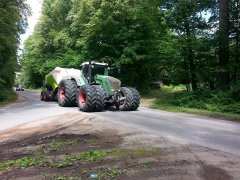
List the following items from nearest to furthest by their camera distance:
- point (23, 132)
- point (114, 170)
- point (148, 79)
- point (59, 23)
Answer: point (114, 170) < point (23, 132) < point (148, 79) < point (59, 23)

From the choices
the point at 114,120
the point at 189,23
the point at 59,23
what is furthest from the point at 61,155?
the point at 59,23

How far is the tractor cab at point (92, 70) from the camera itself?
17.4 m

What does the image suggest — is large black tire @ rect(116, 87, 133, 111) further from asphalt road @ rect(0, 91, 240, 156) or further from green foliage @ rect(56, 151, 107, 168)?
green foliage @ rect(56, 151, 107, 168)

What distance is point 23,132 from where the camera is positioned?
10.2 m

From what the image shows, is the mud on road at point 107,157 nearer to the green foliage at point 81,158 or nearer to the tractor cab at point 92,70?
the green foliage at point 81,158

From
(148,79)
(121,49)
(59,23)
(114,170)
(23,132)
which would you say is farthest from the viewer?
(59,23)

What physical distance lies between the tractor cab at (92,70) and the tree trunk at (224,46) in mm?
6289

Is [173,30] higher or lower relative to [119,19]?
lower

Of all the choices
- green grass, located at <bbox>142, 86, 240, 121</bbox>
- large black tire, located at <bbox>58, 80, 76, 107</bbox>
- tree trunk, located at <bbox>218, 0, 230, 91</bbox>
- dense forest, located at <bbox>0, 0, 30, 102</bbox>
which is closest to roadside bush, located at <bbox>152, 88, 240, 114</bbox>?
green grass, located at <bbox>142, 86, 240, 121</bbox>

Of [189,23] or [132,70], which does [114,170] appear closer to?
[189,23]

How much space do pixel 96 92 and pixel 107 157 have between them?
8544 mm

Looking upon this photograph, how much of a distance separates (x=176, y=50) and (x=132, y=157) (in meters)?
13.6

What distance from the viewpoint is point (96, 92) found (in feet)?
49.2

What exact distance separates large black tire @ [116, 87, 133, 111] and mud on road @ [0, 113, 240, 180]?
18.2 ft
